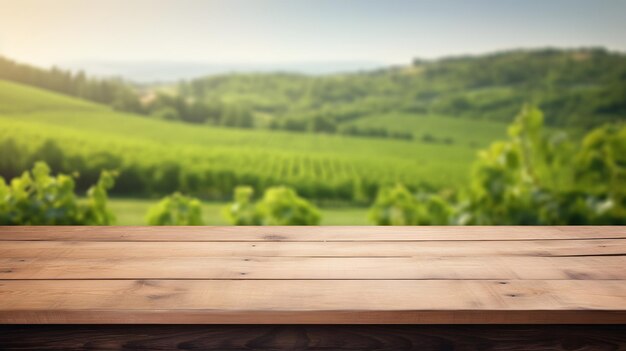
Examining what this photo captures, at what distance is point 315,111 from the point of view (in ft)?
11.9

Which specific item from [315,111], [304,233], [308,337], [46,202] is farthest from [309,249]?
[315,111]

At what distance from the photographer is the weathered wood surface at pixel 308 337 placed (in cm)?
105

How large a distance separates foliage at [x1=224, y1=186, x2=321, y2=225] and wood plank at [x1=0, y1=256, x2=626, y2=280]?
181 centimetres

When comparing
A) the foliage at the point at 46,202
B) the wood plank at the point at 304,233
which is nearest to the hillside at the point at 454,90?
the foliage at the point at 46,202

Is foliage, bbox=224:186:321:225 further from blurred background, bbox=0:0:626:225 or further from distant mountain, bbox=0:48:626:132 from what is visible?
distant mountain, bbox=0:48:626:132

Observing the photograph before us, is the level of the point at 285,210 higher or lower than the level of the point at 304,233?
lower

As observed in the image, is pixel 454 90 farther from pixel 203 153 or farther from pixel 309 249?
pixel 309 249

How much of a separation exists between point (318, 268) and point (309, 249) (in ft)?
0.53

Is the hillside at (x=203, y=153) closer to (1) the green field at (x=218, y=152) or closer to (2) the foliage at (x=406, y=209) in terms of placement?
(1) the green field at (x=218, y=152)

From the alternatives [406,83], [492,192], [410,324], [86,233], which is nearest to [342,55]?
[406,83]

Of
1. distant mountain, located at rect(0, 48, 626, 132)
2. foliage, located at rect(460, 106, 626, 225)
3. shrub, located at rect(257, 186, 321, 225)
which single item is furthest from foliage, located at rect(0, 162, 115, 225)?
foliage, located at rect(460, 106, 626, 225)

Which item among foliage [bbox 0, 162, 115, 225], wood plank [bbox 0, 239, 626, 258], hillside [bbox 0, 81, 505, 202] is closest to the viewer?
wood plank [bbox 0, 239, 626, 258]

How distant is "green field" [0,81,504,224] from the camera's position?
3.24 m

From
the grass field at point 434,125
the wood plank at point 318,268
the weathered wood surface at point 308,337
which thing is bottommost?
the weathered wood surface at point 308,337
